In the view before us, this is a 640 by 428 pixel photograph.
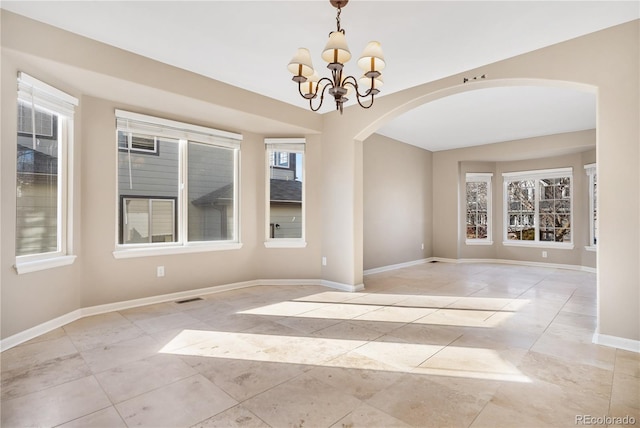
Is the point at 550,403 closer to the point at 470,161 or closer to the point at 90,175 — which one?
the point at 90,175

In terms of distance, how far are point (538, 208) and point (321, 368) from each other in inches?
289

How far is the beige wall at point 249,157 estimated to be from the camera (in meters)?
2.66

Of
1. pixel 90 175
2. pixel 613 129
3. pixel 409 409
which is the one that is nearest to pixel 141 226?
pixel 90 175

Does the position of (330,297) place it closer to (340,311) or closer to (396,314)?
(340,311)

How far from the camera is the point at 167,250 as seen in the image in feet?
13.6

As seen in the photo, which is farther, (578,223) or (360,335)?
(578,223)

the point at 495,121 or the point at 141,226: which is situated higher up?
the point at 495,121

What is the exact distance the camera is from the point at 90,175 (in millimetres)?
3539

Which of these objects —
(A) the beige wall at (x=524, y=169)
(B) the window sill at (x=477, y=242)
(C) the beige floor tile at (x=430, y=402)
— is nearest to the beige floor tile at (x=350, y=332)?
(C) the beige floor tile at (x=430, y=402)

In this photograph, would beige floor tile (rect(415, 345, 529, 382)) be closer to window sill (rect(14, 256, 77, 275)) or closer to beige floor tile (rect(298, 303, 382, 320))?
beige floor tile (rect(298, 303, 382, 320))

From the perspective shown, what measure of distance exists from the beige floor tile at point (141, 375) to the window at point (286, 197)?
2862 mm

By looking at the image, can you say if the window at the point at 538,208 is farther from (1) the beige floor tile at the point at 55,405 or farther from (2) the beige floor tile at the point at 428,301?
(1) the beige floor tile at the point at 55,405

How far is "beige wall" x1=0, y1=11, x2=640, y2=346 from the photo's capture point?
2.66 meters

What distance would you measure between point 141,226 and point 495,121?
19.3 ft
